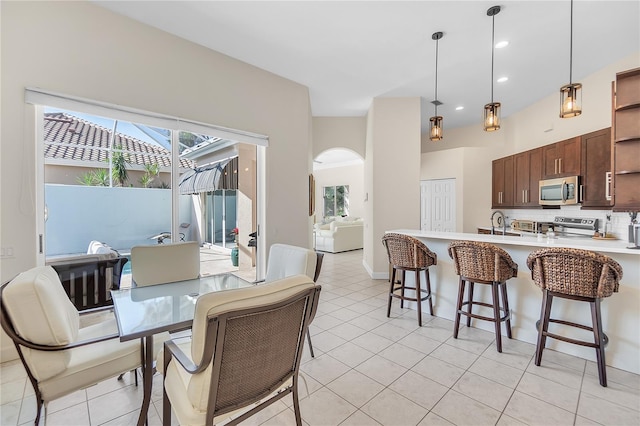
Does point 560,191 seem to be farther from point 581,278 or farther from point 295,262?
point 295,262

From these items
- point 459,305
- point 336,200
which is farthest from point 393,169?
point 336,200

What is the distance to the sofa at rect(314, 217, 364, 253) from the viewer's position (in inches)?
315

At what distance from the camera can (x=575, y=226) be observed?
4.17 m

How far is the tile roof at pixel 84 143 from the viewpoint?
8.57ft

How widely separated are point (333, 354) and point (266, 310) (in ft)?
5.48

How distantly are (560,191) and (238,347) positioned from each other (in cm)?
510

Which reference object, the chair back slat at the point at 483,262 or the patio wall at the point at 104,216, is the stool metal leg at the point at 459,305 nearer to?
the chair back slat at the point at 483,262

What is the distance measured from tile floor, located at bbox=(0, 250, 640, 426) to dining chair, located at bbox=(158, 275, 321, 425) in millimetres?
672

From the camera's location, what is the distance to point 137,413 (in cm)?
182

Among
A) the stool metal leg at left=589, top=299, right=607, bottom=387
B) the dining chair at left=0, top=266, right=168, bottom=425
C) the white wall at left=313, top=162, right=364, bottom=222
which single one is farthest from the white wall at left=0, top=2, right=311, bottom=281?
the white wall at left=313, top=162, right=364, bottom=222

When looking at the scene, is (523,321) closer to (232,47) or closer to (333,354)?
(333,354)

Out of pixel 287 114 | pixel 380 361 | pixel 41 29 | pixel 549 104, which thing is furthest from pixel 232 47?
pixel 549 104

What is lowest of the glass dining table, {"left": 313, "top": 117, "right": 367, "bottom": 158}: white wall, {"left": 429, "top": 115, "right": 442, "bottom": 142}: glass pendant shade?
the glass dining table

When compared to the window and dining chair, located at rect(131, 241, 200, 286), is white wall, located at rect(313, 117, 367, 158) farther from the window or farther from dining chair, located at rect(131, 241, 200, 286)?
the window
